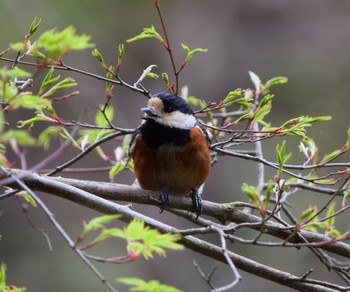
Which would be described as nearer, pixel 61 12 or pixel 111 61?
pixel 61 12

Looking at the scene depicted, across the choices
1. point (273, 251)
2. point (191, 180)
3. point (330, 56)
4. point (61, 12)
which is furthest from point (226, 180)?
point (191, 180)

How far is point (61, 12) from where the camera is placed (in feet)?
19.8

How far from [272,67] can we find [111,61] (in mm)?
1856

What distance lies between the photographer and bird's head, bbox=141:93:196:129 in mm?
2578

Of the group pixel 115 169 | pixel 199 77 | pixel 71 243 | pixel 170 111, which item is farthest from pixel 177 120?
pixel 199 77

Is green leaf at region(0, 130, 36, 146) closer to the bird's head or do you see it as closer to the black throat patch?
the bird's head

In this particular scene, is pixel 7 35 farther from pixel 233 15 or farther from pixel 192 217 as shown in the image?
pixel 192 217

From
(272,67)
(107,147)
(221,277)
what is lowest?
(221,277)

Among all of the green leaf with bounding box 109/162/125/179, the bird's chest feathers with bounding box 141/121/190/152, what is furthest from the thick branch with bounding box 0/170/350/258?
the bird's chest feathers with bounding box 141/121/190/152

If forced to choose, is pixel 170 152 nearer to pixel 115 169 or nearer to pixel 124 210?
pixel 115 169

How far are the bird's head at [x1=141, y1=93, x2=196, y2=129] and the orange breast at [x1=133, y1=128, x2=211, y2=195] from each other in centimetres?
8

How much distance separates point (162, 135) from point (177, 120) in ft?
0.31

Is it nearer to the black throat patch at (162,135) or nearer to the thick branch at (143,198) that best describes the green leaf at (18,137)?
the thick branch at (143,198)

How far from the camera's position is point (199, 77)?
7.17 metres
